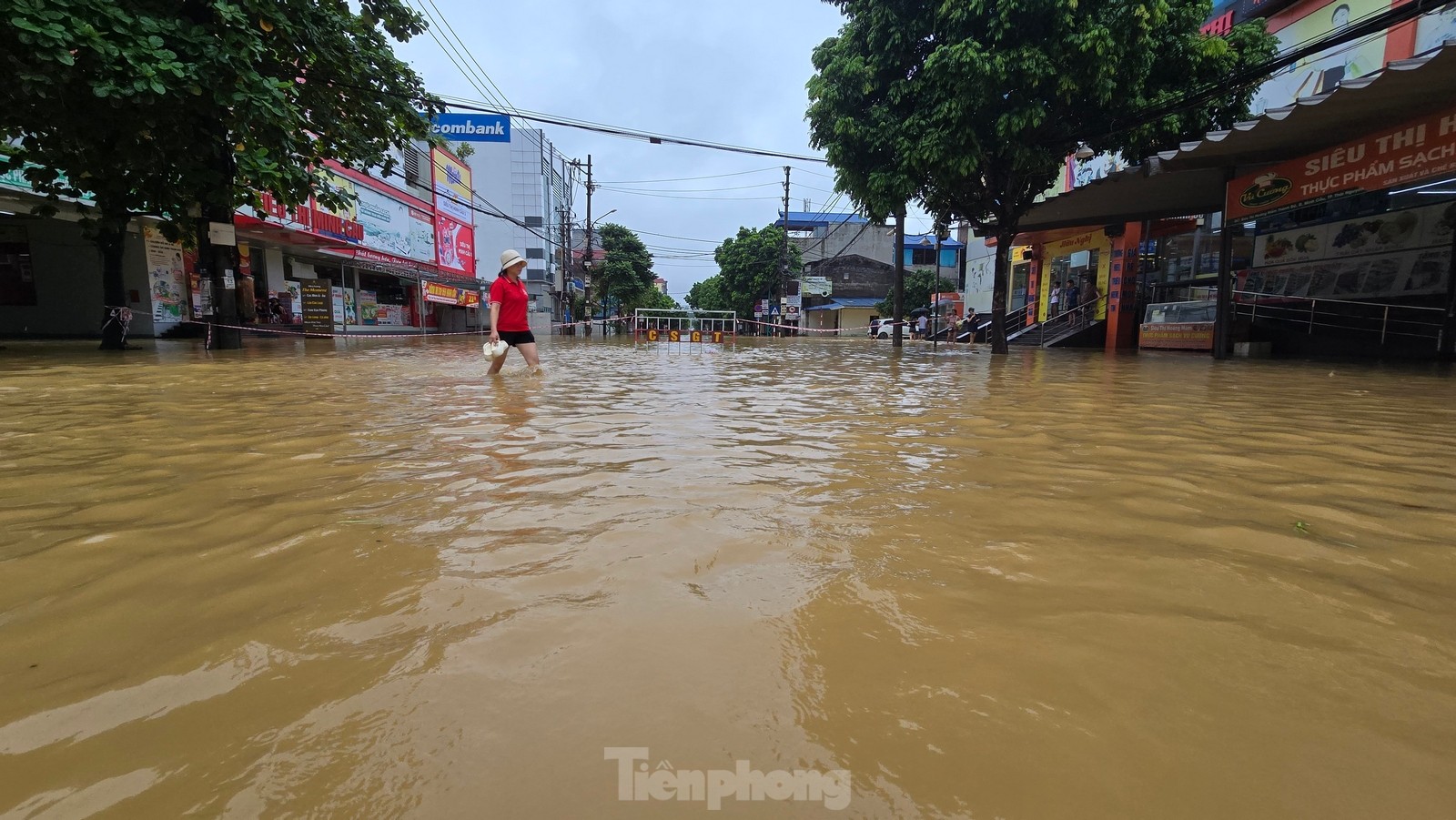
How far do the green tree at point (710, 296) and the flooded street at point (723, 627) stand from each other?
54.4 meters

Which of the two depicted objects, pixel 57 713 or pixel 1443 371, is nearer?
pixel 57 713

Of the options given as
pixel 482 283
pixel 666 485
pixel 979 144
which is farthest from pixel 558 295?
pixel 666 485

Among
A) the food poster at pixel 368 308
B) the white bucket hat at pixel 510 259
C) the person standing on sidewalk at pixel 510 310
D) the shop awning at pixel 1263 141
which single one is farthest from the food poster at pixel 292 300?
the shop awning at pixel 1263 141

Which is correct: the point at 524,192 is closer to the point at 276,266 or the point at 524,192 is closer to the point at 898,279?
the point at 276,266

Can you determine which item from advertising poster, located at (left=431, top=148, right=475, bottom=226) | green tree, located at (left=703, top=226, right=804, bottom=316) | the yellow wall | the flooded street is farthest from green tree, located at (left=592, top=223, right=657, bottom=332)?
the flooded street

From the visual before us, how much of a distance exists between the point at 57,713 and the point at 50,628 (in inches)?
18.1

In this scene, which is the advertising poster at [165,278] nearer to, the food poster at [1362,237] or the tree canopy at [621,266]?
the food poster at [1362,237]

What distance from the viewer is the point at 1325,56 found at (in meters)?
13.8

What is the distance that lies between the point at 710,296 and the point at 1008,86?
6160 cm

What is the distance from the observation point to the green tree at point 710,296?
198 feet

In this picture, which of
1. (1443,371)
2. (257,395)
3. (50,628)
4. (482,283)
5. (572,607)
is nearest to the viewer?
(50,628)

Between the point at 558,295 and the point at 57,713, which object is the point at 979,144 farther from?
the point at 558,295

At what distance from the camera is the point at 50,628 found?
1.59 m

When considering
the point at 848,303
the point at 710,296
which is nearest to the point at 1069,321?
the point at 848,303
